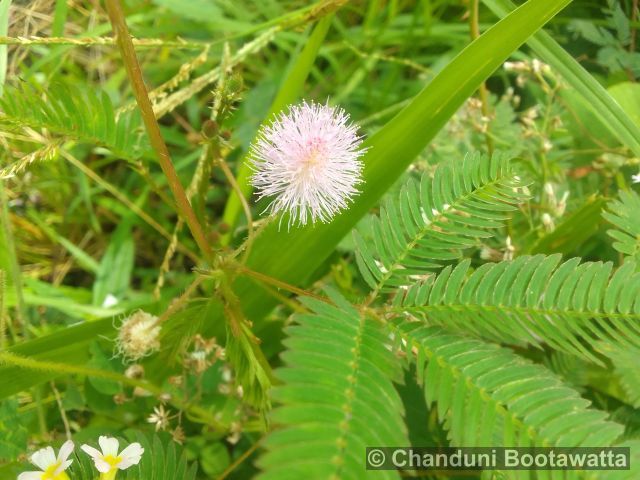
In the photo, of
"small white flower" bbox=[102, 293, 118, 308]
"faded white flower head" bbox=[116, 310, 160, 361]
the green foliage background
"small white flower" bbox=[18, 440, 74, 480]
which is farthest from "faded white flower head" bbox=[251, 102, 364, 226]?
"small white flower" bbox=[102, 293, 118, 308]

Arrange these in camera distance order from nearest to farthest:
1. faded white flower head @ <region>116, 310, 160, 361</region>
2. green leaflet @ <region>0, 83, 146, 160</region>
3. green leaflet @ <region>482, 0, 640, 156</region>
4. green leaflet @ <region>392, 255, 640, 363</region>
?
green leaflet @ <region>392, 255, 640, 363</region>
green leaflet @ <region>0, 83, 146, 160</region>
faded white flower head @ <region>116, 310, 160, 361</region>
green leaflet @ <region>482, 0, 640, 156</region>

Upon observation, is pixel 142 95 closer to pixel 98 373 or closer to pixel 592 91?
pixel 98 373

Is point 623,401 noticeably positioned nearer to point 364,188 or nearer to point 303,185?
point 364,188

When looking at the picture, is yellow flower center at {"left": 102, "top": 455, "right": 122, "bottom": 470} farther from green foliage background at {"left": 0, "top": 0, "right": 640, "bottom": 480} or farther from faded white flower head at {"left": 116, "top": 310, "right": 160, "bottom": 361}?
faded white flower head at {"left": 116, "top": 310, "right": 160, "bottom": 361}

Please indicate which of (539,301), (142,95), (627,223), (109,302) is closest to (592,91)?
(627,223)

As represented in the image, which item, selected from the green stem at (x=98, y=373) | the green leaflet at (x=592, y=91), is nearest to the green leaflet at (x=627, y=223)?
the green leaflet at (x=592, y=91)

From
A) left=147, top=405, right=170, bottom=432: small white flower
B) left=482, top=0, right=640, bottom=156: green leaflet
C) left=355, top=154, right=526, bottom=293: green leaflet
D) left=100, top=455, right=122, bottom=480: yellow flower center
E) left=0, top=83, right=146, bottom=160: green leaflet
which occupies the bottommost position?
left=100, top=455, right=122, bottom=480: yellow flower center

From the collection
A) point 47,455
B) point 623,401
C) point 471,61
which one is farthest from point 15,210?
point 623,401
